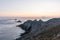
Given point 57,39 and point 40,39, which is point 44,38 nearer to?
point 40,39

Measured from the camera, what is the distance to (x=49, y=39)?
78.4 ft

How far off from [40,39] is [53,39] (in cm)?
312

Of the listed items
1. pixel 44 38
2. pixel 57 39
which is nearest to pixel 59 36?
pixel 57 39

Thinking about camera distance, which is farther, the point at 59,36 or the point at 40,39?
the point at 40,39

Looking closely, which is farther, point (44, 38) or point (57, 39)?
point (44, 38)

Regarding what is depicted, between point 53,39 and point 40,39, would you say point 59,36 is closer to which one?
point 53,39

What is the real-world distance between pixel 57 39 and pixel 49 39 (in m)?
2.02

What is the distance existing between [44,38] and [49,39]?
4.46ft

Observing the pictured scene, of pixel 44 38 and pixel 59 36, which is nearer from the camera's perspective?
pixel 59 36

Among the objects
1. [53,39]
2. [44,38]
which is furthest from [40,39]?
[53,39]

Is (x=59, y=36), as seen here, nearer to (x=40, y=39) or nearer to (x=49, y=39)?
(x=49, y=39)

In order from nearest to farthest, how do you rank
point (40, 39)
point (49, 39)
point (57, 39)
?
point (57, 39) → point (49, 39) → point (40, 39)

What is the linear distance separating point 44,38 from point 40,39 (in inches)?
31.5

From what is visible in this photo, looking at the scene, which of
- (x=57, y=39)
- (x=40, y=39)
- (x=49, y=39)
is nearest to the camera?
(x=57, y=39)
